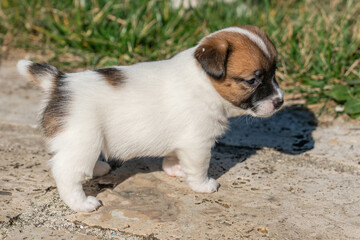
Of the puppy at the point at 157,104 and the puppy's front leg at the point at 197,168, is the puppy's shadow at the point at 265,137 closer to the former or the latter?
the puppy's front leg at the point at 197,168

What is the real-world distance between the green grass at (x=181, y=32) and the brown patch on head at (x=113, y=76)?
6.62 ft

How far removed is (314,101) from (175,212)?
2.28 meters

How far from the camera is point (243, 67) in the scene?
3.24 metres

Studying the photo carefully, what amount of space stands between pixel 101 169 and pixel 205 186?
80 centimetres

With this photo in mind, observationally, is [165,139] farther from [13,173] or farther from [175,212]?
[13,173]

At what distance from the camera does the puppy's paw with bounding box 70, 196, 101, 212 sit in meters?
3.09

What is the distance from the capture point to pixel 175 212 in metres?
3.12

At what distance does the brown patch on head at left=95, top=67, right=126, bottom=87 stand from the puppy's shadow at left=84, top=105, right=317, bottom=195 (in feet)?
2.26

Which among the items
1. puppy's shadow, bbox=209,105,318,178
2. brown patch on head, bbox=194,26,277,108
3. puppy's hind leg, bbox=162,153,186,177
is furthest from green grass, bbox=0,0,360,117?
puppy's hind leg, bbox=162,153,186,177

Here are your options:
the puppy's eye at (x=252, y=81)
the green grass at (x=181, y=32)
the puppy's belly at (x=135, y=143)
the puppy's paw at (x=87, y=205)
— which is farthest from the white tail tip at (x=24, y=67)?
the green grass at (x=181, y=32)

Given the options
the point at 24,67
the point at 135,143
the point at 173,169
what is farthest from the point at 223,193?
the point at 24,67

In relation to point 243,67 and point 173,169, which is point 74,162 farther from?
point 243,67

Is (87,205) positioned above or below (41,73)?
below

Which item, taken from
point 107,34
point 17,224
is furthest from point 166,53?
point 17,224
